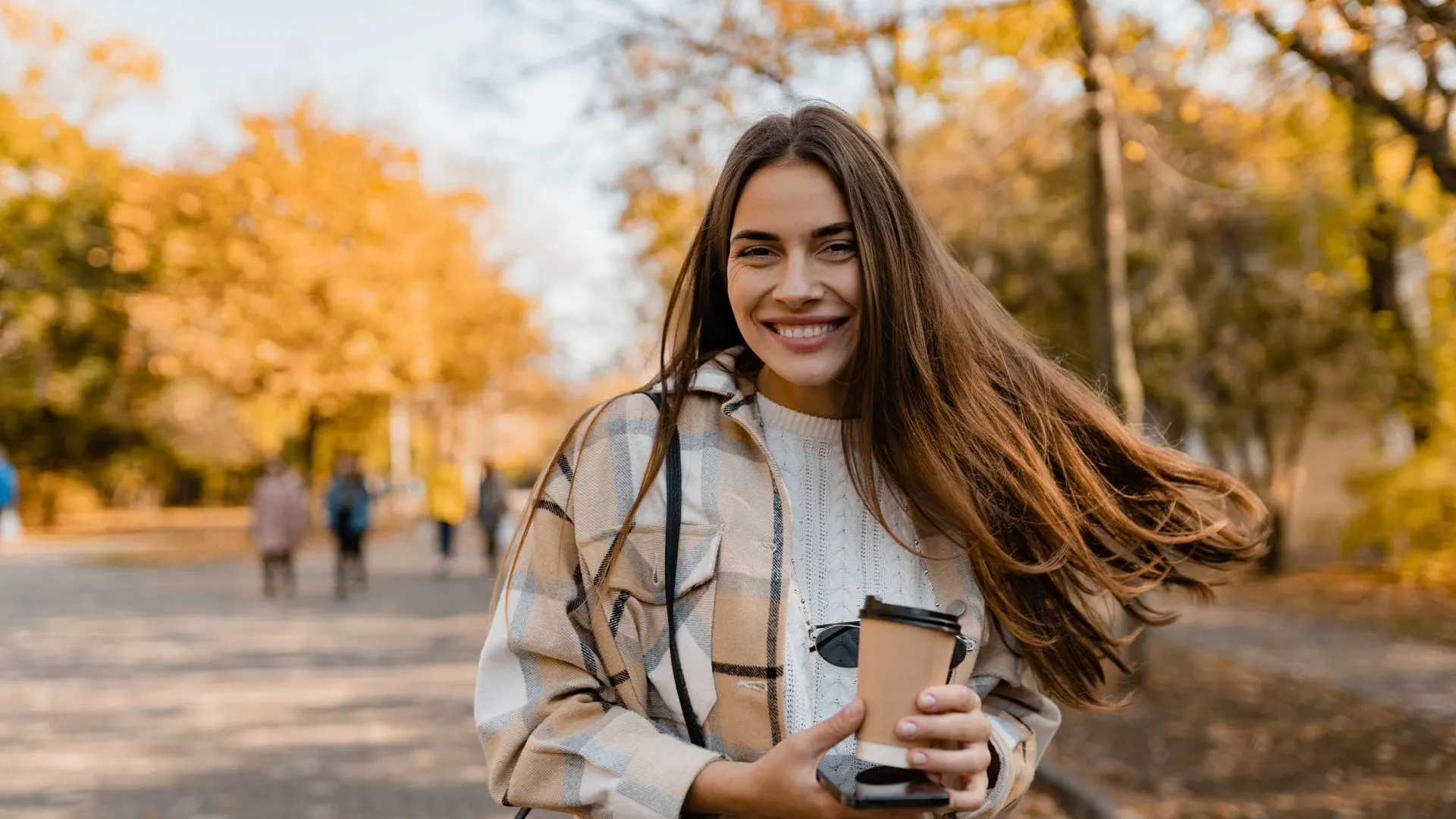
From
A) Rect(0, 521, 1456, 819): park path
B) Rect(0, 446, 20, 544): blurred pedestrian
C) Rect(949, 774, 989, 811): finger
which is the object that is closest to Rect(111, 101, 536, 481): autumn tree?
Rect(0, 446, 20, 544): blurred pedestrian

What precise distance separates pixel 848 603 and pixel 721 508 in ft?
0.87

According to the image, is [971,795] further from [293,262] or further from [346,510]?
[293,262]

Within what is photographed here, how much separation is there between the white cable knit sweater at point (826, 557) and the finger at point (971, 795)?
0.25 metres

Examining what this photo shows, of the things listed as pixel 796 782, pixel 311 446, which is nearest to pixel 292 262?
→ pixel 311 446

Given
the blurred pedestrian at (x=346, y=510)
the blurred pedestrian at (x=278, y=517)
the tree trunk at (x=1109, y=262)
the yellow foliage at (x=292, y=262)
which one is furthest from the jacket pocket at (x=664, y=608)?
the yellow foliage at (x=292, y=262)

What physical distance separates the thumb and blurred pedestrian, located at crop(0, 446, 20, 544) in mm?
11918

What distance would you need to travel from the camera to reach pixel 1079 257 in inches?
771

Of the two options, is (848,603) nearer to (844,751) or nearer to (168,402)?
(844,751)

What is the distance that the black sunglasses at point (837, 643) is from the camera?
2006 millimetres

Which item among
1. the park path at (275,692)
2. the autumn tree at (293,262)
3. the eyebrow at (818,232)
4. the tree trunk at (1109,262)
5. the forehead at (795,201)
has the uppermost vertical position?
the autumn tree at (293,262)

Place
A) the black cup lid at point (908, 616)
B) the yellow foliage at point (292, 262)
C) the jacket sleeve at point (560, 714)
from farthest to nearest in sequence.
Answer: the yellow foliage at point (292, 262)
the jacket sleeve at point (560, 714)
the black cup lid at point (908, 616)

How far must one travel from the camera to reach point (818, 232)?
205 centimetres

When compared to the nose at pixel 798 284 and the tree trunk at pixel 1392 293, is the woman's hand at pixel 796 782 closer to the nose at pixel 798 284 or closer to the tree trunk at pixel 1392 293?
the nose at pixel 798 284

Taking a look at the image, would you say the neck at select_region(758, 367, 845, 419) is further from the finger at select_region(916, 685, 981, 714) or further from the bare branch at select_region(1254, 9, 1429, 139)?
the bare branch at select_region(1254, 9, 1429, 139)
